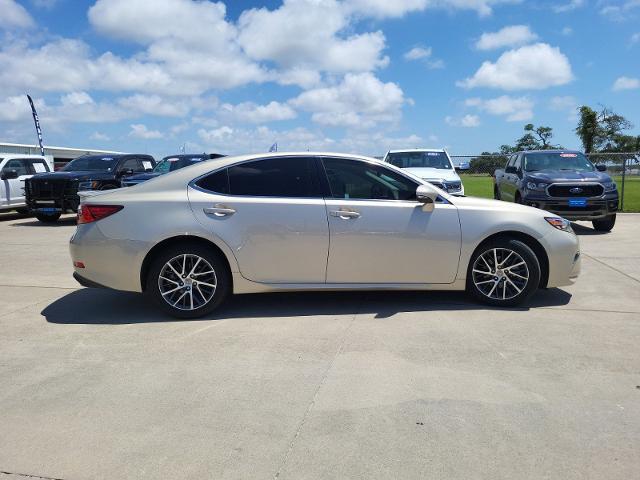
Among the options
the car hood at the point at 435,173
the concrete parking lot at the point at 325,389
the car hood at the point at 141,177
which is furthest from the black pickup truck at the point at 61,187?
the concrete parking lot at the point at 325,389

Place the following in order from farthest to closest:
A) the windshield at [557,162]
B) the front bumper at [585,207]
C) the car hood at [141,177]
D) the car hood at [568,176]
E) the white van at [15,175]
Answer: the white van at [15,175]
the car hood at [141,177]
the windshield at [557,162]
the car hood at [568,176]
the front bumper at [585,207]

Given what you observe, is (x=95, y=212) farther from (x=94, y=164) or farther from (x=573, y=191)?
(x=94, y=164)

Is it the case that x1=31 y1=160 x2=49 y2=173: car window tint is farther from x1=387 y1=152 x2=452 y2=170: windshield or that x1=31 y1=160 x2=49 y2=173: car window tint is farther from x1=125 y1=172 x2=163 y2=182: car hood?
x1=387 y1=152 x2=452 y2=170: windshield

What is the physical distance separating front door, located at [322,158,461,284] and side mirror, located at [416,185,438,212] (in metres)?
0.05

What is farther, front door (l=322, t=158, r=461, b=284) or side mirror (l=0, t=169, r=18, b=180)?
side mirror (l=0, t=169, r=18, b=180)

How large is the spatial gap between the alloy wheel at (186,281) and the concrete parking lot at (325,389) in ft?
0.75

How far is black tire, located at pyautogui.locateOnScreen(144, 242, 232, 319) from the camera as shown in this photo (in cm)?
515

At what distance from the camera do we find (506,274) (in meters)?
5.46

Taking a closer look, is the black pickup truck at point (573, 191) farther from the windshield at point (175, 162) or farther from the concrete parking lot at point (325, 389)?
the windshield at point (175, 162)

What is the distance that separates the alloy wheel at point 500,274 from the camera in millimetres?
5461

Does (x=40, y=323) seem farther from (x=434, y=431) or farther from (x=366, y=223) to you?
(x=434, y=431)

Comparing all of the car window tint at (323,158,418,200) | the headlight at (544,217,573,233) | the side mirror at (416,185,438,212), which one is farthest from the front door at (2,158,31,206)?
the headlight at (544,217,573,233)

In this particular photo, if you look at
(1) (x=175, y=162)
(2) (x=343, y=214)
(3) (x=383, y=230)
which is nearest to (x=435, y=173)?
(1) (x=175, y=162)

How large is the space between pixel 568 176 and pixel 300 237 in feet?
26.9
